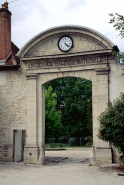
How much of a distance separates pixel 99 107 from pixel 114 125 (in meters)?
2.39

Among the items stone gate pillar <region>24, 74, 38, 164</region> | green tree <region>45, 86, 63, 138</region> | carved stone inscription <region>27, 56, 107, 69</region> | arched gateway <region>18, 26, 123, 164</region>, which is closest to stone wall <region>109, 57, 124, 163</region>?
arched gateway <region>18, 26, 123, 164</region>

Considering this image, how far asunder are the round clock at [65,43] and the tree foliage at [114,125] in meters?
3.97

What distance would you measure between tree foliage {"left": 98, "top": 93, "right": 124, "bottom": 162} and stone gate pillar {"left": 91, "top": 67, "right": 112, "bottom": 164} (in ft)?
4.87

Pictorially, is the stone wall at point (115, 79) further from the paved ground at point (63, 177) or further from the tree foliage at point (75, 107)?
the tree foliage at point (75, 107)

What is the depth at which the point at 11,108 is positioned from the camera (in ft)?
48.0

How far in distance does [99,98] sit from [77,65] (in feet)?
6.12

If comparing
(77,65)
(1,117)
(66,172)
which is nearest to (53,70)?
(77,65)

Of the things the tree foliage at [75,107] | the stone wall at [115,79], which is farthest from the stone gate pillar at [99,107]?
the tree foliage at [75,107]

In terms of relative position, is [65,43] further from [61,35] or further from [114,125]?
[114,125]

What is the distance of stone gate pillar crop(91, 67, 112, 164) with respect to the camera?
12680 millimetres

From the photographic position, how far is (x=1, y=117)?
14.8 m

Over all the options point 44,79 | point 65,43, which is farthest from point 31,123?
point 65,43

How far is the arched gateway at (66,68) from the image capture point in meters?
13.1

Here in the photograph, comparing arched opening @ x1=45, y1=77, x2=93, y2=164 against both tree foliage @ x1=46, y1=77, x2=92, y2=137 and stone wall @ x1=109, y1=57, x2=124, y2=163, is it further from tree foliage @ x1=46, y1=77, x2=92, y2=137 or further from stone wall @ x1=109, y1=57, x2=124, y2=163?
stone wall @ x1=109, y1=57, x2=124, y2=163
